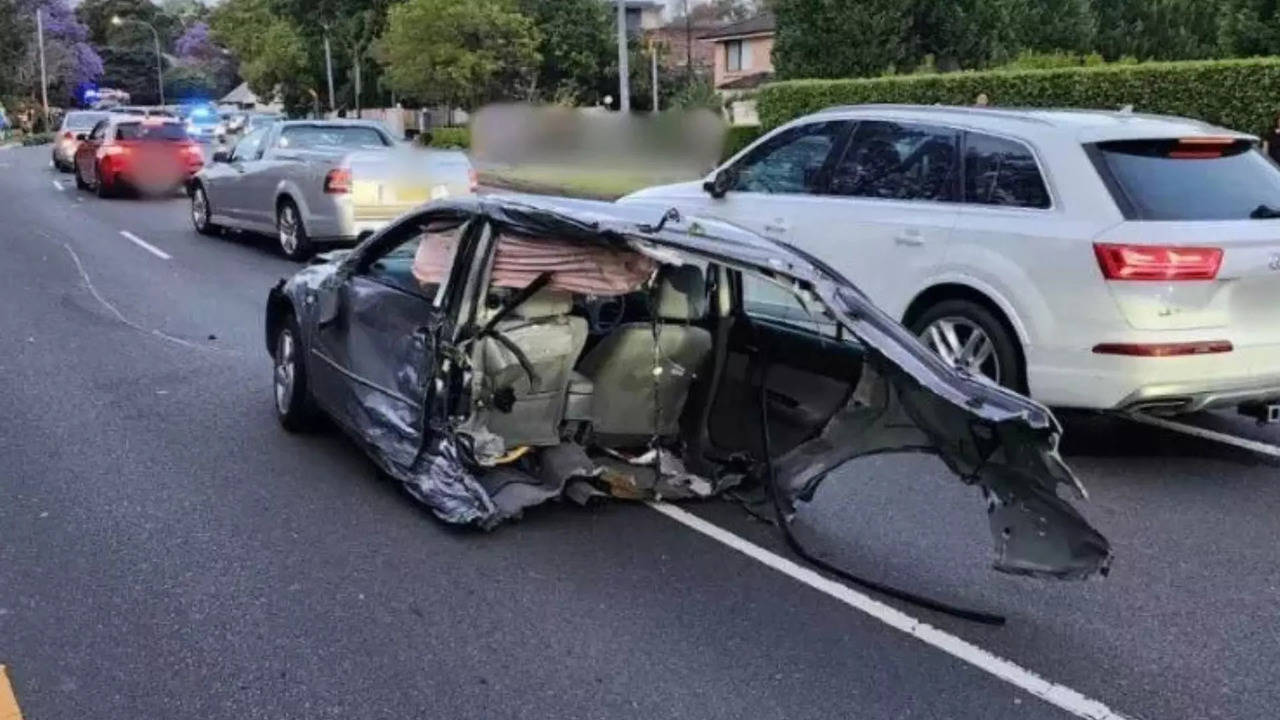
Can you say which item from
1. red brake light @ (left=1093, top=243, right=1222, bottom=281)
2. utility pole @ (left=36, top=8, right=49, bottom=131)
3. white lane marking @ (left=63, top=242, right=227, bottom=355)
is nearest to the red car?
white lane marking @ (left=63, top=242, right=227, bottom=355)

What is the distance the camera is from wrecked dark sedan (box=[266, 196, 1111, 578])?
5016 millimetres

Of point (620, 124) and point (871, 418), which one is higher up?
point (620, 124)

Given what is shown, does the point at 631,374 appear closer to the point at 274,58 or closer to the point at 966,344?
the point at 966,344

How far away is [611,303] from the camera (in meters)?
5.86

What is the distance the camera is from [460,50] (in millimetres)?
41562

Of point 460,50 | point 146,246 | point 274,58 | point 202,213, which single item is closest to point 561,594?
point 146,246

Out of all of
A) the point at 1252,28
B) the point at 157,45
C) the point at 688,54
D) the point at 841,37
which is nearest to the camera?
the point at 1252,28

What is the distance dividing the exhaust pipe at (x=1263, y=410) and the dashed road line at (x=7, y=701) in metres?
5.57

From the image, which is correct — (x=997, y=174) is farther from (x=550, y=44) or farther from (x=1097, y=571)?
(x=550, y=44)

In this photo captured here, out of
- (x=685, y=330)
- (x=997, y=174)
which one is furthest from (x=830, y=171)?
(x=685, y=330)

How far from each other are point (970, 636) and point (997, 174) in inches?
129

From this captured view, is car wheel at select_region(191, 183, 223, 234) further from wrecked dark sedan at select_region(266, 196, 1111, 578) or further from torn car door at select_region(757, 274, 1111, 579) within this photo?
torn car door at select_region(757, 274, 1111, 579)

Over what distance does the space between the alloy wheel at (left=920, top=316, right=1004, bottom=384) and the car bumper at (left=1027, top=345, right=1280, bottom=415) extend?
0.39 metres

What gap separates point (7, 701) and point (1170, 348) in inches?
198
